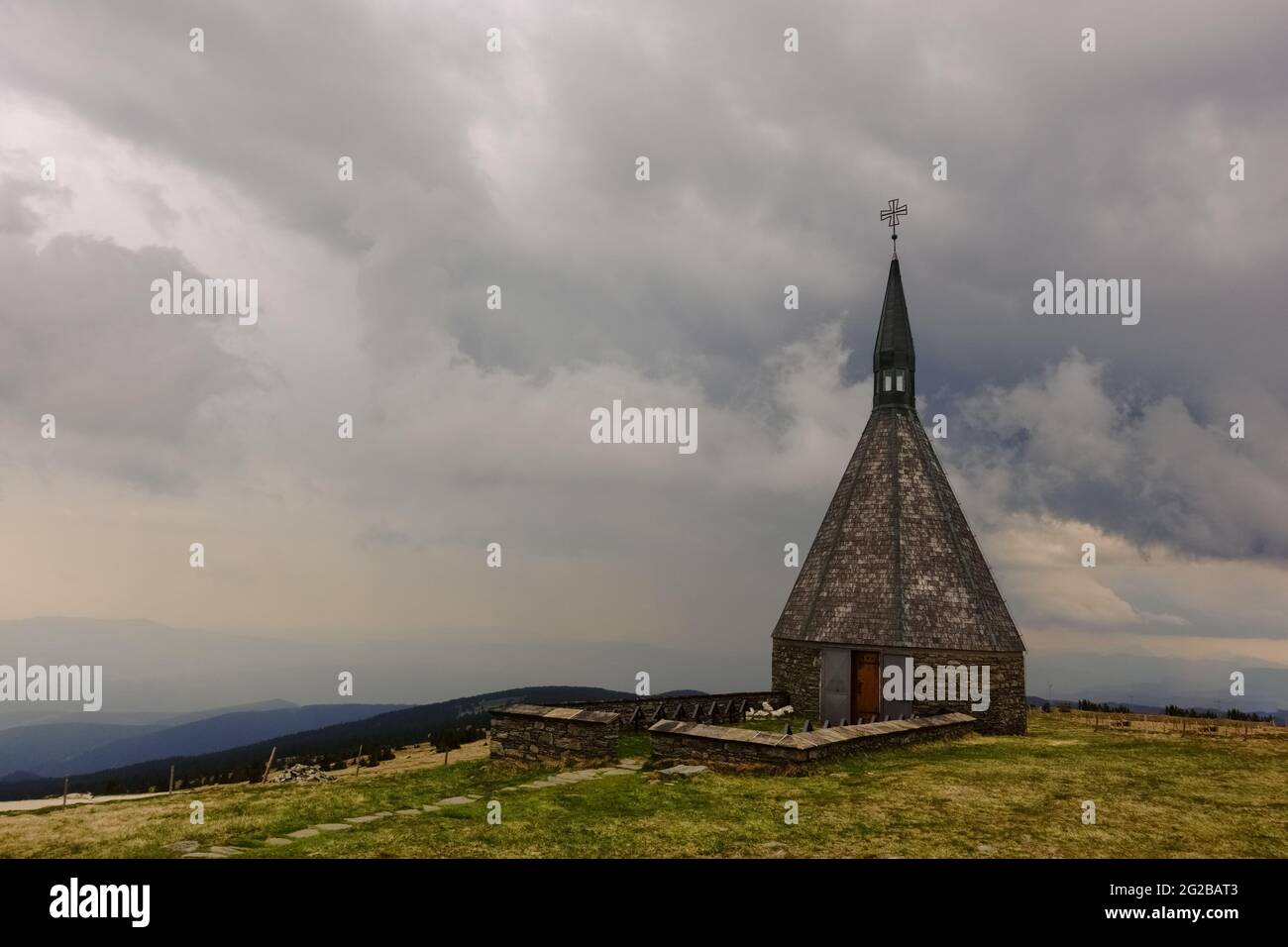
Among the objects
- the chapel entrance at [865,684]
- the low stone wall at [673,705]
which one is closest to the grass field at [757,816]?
the low stone wall at [673,705]

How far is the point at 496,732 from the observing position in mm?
18703

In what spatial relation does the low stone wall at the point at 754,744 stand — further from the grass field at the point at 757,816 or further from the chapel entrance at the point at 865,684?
the chapel entrance at the point at 865,684

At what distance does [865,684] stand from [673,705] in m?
6.38

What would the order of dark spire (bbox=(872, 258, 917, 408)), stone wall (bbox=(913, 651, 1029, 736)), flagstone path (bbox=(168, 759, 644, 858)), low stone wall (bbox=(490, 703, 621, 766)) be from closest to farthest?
flagstone path (bbox=(168, 759, 644, 858))
low stone wall (bbox=(490, 703, 621, 766))
stone wall (bbox=(913, 651, 1029, 736))
dark spire (bbox=(872, 258, 917, 408))

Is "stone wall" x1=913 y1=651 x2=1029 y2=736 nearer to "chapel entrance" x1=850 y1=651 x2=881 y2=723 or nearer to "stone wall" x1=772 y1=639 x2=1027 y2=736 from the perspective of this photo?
"stone wall" x1=772 y1=639 x2=1027 y2=736

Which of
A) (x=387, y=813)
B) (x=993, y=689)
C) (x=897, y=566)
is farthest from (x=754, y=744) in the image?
(x=897, y=566)

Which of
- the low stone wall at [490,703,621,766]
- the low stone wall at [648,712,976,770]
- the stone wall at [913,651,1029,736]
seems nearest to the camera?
the low stone wall at [648,712,976,770]

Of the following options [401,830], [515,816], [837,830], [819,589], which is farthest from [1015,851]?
[819,589]

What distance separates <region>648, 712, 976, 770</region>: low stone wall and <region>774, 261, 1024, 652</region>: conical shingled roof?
7364 mm

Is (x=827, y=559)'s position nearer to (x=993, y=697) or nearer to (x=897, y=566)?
(x=897, y=566)

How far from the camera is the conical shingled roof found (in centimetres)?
2558

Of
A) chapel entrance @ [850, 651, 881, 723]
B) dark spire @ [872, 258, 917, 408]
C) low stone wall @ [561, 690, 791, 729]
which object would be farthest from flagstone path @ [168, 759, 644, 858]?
dark spire @ [872, 258, 917, 408]
